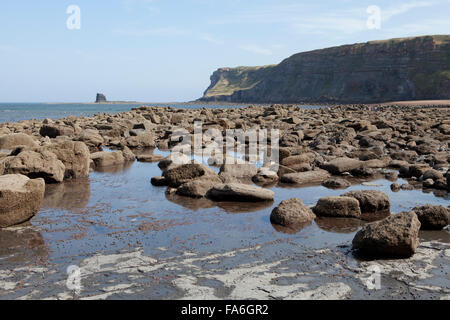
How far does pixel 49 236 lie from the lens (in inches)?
236

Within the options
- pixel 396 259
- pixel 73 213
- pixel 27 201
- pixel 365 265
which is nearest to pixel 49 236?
pixel 27 201

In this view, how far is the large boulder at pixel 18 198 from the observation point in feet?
20.2

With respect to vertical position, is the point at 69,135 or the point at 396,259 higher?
the point at 69,135

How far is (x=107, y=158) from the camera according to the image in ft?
41.5

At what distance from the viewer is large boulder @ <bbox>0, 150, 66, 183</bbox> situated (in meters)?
8.54

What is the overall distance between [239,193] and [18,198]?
4.00 metres

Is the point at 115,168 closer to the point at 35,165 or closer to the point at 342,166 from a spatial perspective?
the point at 35,165

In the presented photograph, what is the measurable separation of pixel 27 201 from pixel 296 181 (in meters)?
6.21

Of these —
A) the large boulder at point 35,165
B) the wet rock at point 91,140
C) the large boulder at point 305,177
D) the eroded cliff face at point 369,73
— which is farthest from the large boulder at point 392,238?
the eroded cliff face at point 369,73

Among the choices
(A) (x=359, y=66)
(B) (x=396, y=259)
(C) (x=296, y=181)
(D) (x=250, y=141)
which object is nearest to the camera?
(B) (x=396, y=259)

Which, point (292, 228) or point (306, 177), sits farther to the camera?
point (306, 177)

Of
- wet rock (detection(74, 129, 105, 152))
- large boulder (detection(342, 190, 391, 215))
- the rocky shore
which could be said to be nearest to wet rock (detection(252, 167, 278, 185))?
the rocky shore

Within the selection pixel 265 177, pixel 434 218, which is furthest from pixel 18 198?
pixel 434 218
